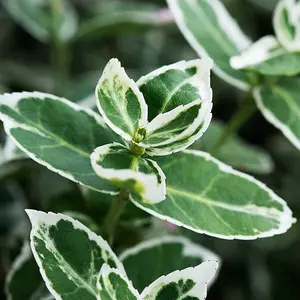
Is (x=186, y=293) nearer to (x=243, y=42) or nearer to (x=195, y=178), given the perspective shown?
(x=195, y=178)

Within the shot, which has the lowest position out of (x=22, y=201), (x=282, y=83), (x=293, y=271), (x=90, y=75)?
(x=293, y=271)

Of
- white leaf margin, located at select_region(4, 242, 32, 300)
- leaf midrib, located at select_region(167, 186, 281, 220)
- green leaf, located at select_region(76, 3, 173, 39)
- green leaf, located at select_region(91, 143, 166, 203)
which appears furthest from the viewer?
green leaf, located at select_region(76, 3, 173, 39)

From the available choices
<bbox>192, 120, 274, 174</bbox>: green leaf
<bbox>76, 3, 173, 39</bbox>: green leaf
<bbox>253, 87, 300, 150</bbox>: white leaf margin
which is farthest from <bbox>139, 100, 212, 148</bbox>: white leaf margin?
<bbox>76, 3, 173, 39</bbox>: green leaf

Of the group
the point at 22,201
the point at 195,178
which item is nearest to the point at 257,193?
the point at 195,178

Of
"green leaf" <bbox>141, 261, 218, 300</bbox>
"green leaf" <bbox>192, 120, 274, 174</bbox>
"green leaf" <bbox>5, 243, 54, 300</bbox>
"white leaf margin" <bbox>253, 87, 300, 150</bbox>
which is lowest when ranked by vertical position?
"green leaf" <bbox>5, 243, 54, 300</bbox>

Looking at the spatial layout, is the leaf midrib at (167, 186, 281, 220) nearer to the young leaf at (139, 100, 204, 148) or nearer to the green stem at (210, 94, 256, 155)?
the young leaf at (139, 100, 204, 148)

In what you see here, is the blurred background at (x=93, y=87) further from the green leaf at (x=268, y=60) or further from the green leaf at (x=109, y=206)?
the green leaf at (x=268, y=60)

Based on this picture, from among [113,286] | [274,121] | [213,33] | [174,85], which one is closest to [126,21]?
[213,33]
